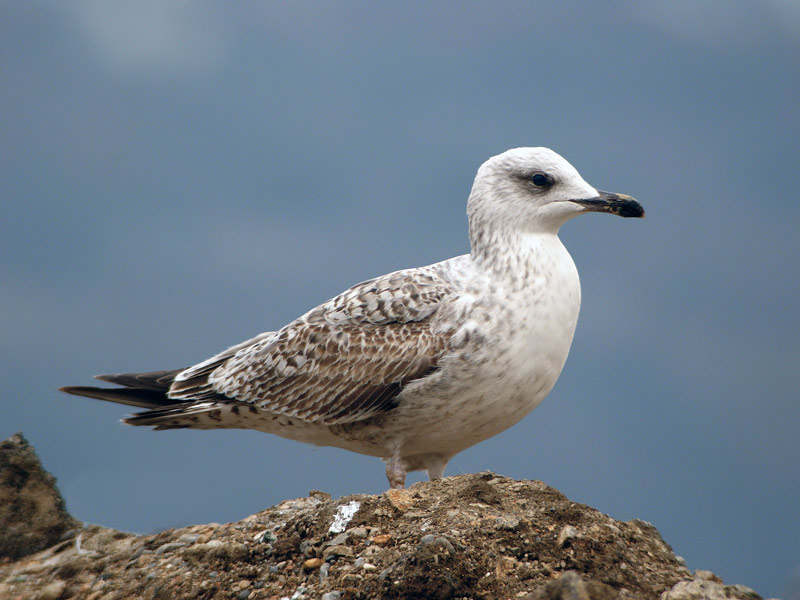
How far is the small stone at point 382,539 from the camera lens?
714 centimetres

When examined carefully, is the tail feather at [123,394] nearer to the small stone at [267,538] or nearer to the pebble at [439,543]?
the small stone at [267,538]

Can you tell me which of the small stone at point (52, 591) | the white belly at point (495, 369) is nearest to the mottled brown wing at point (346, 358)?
the white belly at point (495, 369)

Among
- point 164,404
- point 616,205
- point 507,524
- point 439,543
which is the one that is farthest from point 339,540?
point 616,205

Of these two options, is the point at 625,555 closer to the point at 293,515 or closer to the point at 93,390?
the point at 293,515

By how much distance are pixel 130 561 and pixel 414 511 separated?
266 centimetres

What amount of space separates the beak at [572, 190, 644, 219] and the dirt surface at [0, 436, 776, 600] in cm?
267

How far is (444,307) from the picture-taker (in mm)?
8828

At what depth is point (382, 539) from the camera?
718cm

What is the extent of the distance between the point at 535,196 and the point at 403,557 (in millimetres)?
4002

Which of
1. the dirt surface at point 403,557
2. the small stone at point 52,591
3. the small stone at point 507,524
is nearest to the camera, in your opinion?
the dirt surface at point 403,557

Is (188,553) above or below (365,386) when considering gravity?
below

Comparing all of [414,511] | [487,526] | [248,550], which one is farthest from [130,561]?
[487,526]

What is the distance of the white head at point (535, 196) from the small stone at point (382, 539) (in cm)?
335

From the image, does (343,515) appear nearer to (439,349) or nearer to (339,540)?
(339,540)
